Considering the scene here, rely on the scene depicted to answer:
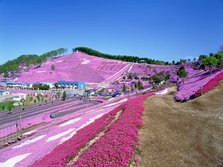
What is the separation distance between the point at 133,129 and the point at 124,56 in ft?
563

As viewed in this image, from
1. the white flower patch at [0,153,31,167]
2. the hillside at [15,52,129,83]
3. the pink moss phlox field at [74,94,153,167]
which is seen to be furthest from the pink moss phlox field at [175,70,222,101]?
the hillside at [15,52,129,83]

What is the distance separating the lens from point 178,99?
88.1 feet

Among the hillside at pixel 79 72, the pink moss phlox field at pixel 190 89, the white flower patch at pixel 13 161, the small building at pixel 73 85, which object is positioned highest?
the hillside at pixel 79 72

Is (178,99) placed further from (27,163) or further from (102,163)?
(27,163)

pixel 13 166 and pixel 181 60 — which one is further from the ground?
pixel 181 60

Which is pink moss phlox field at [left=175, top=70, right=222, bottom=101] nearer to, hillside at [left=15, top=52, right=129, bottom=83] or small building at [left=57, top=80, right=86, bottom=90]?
small building at [left=57, top=80, right=86, bottom=90]

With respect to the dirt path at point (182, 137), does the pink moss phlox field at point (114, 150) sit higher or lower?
higher

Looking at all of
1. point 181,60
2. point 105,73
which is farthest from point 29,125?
point 181,60

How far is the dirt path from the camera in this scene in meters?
9.52

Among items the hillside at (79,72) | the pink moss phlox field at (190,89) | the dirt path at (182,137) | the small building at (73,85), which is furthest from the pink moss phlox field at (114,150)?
the hillside at (79,72)

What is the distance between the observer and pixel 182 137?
12469 mm

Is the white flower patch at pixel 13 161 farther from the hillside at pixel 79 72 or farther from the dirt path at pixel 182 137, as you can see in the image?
the hillside at pixel 79 72

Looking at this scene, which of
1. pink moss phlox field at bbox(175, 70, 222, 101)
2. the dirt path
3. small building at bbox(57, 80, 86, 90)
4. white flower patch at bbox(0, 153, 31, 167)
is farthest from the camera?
small building at bbox(57, 80, 86, 90)

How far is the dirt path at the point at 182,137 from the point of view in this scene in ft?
31.2
